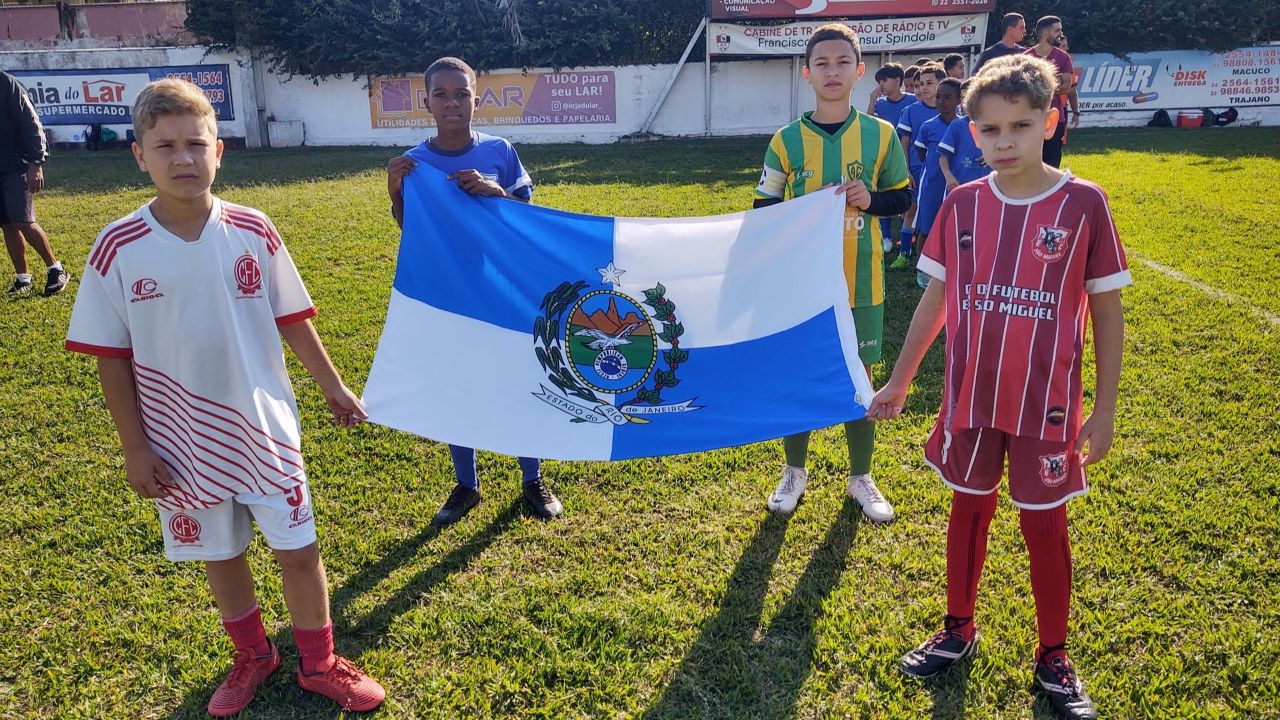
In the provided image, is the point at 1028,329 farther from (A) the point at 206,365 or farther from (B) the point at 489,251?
(A) the point at 206,365

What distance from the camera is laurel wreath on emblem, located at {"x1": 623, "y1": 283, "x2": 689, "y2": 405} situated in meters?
3.38

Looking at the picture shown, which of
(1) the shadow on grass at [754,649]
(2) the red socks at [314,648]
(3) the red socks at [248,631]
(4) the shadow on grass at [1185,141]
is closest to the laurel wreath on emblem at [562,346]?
(1) the shadow on grass at [754,649]

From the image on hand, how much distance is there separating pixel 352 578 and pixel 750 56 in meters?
21.2

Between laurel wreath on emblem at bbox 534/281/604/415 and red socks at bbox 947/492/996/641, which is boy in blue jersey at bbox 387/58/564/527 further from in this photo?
red socks at bbox 947/492/996/641

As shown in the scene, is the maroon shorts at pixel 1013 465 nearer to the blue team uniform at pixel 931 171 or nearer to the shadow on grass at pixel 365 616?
the shadow on grass at pixel 365 616

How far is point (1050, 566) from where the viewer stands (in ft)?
8.72

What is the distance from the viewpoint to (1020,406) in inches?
100

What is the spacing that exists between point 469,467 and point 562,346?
0.97 m

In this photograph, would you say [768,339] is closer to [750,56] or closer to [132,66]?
[750,56]

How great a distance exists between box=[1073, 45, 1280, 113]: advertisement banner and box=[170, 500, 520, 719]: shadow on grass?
22819mm

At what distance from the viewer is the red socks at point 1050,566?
8.56 feet

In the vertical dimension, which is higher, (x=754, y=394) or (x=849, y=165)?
(x=849, y=165)

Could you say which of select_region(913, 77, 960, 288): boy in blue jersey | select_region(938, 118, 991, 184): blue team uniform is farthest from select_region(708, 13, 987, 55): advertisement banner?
select_region(938, 118, 991, 184): blue team uniform

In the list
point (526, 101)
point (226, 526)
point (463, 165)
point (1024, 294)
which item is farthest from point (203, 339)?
point (526, 101)
